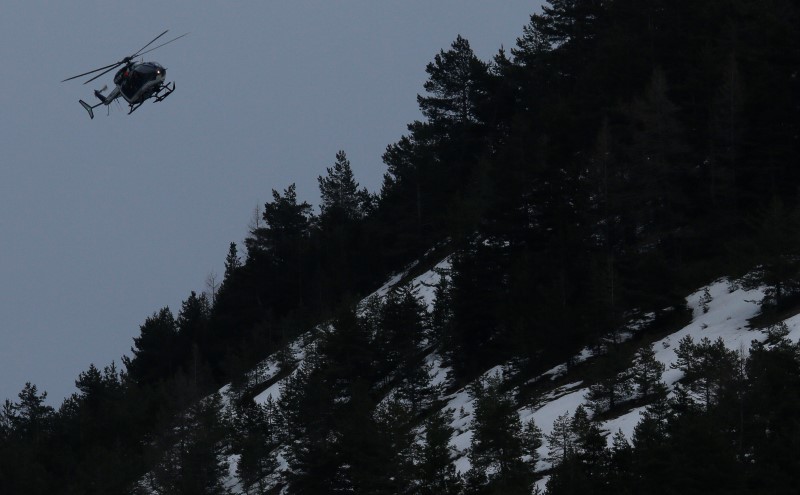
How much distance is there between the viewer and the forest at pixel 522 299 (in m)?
31.7

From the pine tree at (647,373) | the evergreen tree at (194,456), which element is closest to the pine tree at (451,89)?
the evergreen tree at (194,456)

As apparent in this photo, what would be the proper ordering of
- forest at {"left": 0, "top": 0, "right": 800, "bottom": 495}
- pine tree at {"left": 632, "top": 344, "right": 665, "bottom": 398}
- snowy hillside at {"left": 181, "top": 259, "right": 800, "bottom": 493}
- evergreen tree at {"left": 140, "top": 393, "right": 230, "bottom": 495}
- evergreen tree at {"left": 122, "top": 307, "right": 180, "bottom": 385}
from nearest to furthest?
forest at {"left": 0, "top": 0, "right": 800, "bottom": 495} → pine tree at {"left": 632, "top": 344, "right": 665, "bottom": 398} → snowy hillside at {"left": 181, "top": 259, "right": 800, "bottom": 493} → evergreen tree at {"left": 140, "top": 393, "right": 230, "bottom": 495} → evergreen tree at {"left": 122, "top": 307, "right": 180, "bottom": 385}

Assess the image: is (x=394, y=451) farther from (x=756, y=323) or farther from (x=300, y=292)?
(x=300, y=292)

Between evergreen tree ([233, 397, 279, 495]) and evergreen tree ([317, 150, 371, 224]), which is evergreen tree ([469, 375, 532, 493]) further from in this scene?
evergreen tree ([317, 150, 371, 224])

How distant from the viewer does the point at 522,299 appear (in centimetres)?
4719

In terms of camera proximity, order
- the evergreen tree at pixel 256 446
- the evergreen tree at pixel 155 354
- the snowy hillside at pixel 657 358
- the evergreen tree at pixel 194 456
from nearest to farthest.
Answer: the snowy hillside at pixel 657 358 < the evergreen tree at pixel 256 446 < the evergreen tree at pixel 194 456 < the evergreen tree at pixel 155 354

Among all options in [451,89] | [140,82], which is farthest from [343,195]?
[140,82]

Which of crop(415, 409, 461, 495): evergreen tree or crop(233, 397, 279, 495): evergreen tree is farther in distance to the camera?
crop(233, 397, 279, 495): evergreen tree

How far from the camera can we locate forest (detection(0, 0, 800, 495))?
104 feet

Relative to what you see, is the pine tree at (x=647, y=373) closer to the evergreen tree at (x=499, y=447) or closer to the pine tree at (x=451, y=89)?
the evergreen tree at (x=499, y=447)

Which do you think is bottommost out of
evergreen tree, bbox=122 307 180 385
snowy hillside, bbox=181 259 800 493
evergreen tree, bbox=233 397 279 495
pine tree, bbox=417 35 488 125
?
snowy hillside, bbox=181 259 800 493

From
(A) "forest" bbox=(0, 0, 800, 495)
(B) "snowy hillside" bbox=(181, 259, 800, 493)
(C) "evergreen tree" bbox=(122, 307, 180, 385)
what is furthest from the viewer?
(C) "evergreen tree" bbox=(122, 307, 180, 385)

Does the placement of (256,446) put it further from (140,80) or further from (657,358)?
(657,358)

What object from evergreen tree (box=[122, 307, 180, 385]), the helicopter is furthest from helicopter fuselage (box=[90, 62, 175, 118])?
evergreen tree (box=[122, 307, 180, 385])
